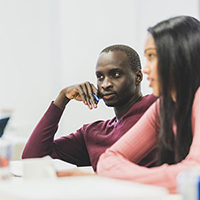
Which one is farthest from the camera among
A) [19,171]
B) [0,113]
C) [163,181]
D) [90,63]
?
[90,63]

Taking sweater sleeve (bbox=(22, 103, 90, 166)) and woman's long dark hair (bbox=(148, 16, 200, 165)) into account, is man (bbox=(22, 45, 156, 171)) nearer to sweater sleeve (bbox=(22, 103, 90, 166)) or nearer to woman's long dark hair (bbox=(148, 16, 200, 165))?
sweater sleeve (bbox=(22, 103, 90, 166))

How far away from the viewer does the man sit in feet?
5.37

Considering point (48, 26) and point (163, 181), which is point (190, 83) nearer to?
point (163, 181)

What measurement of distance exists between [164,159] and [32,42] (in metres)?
3.25

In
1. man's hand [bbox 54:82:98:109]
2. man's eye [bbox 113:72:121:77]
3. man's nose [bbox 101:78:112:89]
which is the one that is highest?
man's eye [bbox 113:72:121:77]

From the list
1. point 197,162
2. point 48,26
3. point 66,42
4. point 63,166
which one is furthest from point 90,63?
point 197,162

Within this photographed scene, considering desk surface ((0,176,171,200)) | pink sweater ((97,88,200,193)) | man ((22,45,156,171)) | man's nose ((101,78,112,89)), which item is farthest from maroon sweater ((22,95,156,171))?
desk surface ((0,176,171,200))

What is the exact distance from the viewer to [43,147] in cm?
176

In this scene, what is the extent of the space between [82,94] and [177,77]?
0.65 m

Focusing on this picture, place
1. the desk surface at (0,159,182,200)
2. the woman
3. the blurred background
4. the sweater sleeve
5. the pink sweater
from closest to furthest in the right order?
the desk surface at (0,159,182,200)
the pink sweater
the woman
the sweater sleeve
the blurred background

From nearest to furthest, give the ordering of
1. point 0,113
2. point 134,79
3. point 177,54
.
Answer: point 177,54 < point 134,79 < point 0,113

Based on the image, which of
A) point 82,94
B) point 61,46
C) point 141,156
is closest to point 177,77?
point 141,156

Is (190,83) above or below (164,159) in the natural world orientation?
above

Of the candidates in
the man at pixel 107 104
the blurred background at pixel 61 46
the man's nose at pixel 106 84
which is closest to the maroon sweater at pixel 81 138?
the man at pixel 107 104
